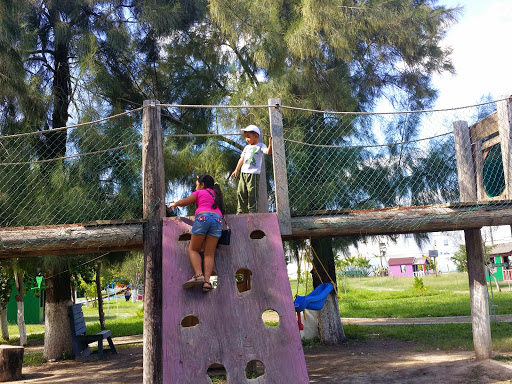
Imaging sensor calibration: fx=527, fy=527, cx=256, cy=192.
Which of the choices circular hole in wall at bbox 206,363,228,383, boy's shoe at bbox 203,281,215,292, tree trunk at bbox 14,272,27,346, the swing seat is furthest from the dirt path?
tree trunk at bbox 14,272,27,346

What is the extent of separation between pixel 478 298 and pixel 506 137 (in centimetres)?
200

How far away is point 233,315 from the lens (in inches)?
158

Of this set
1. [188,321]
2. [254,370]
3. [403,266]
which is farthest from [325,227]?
[403,266]

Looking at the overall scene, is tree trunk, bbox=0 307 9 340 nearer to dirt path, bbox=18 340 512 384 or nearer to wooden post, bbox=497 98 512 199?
dirt path, bbox=18 340 512 384

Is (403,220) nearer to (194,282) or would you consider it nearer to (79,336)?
(194,282)

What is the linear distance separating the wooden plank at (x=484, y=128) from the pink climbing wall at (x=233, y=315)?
2.88m

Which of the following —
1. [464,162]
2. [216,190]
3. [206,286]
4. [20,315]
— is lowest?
[20,315]

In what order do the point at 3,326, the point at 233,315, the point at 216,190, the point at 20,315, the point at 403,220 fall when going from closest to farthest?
the point at 233,315, the point at 216,190, the point at 403,220, the point at 20,315, the point at 3,326

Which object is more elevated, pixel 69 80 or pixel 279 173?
pixel 69 80

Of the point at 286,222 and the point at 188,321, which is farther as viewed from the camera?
the point at 188,321

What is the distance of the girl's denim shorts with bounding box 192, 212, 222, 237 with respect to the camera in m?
4.30

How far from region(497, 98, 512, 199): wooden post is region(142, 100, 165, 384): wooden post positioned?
12.0 feet

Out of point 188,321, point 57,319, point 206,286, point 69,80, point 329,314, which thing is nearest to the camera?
point 206,286

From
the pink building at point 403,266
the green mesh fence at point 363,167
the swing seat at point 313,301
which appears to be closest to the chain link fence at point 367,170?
the green mesh fence at point 363,167
